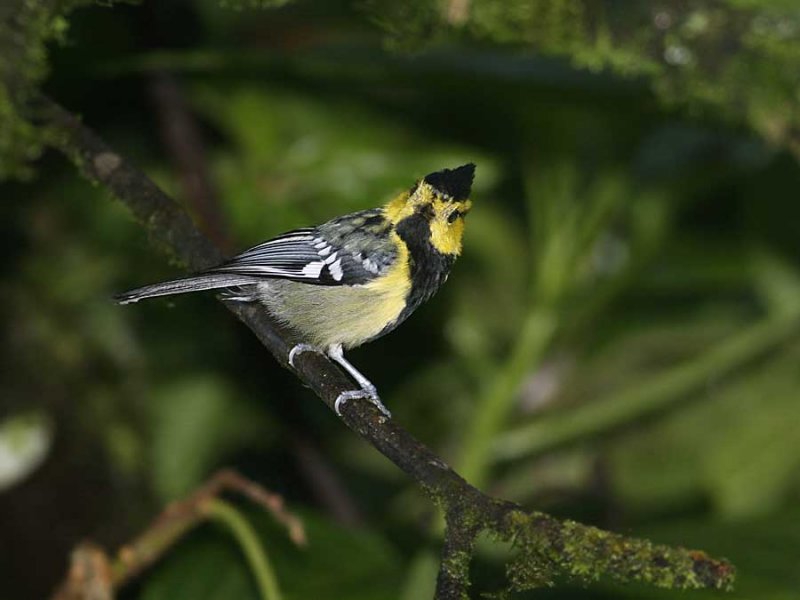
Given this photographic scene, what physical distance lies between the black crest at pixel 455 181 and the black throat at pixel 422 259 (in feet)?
0.35

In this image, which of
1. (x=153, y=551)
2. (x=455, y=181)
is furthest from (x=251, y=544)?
(x=455, y=181)

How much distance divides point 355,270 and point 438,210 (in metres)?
0.23

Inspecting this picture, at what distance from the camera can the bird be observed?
228cm

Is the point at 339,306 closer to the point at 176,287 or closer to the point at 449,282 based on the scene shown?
the point at 176,287

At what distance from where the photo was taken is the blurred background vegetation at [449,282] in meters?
2.91

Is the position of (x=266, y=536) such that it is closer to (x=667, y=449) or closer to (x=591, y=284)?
(x=591, y=284)

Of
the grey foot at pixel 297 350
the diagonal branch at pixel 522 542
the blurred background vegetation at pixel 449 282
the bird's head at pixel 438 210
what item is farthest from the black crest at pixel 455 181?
the blurred background vegetation at pixel 449 282

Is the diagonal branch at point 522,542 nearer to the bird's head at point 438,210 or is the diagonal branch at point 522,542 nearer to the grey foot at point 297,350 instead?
the grey foot at point 297,350

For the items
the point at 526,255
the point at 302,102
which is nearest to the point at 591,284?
the point at 526,255

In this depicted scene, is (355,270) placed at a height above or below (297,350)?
above

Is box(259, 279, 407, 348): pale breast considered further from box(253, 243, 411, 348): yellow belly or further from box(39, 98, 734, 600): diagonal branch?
box(39, 98, 734, 600): diagonal branch

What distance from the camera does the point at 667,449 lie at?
4.10 m

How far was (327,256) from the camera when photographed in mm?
2430

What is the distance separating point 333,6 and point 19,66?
1.79m
